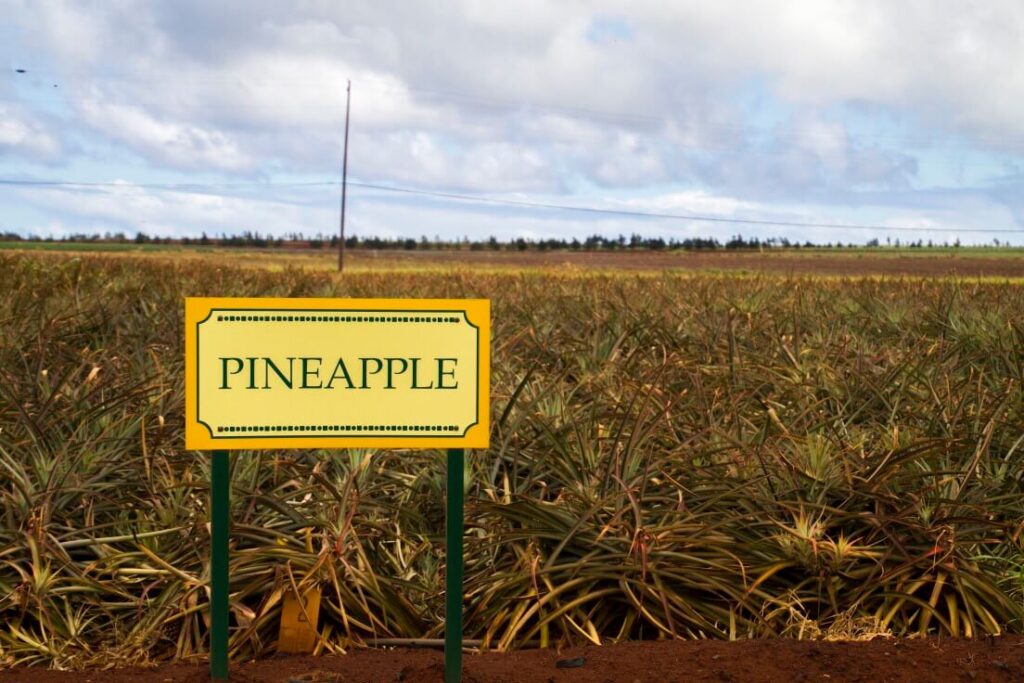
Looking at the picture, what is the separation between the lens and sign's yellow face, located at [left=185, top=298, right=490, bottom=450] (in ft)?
10.1

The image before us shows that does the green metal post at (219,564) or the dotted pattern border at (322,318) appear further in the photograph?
the green metal post at (219,564)

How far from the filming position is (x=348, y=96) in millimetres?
48719

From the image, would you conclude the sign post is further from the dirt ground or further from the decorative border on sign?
the dirt ground

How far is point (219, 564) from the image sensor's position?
321cm

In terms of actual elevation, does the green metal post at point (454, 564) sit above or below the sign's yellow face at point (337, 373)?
below

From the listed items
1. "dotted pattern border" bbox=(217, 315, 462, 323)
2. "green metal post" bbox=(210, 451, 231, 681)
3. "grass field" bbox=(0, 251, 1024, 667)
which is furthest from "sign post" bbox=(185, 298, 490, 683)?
"grass field" bbox=(0, 251, 1024, 667)

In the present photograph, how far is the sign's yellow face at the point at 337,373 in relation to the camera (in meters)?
3.09

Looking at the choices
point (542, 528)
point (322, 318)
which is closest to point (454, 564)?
point (322, 318)

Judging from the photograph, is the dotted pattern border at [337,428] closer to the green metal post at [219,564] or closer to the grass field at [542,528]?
the green metal post at [219,564]

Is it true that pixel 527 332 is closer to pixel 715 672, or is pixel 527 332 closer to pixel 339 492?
pixel 339 492

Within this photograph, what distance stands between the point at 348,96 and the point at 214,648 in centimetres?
4776

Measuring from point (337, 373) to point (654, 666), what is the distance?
1.42 m

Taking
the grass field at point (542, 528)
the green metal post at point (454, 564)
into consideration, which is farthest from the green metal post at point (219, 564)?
the green metal post at point (454, 564)

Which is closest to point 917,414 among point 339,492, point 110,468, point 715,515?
point 715,515
